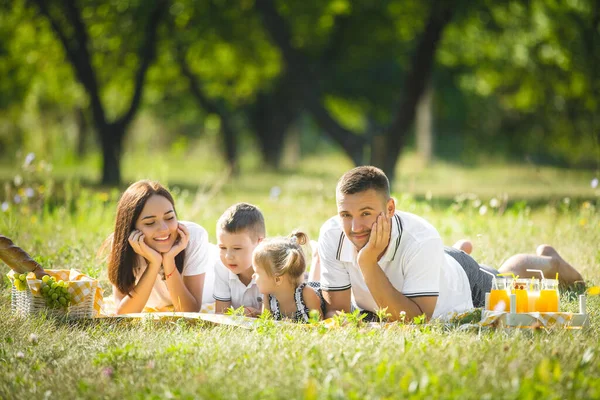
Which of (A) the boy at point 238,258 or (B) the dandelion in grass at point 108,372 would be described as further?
(A) the boy at point 238,258

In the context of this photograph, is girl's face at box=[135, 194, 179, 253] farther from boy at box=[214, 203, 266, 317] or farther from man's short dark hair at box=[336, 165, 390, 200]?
man's short dark hair at box=[336, 165, 390, 200]

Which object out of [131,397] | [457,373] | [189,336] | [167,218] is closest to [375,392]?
[457,373]

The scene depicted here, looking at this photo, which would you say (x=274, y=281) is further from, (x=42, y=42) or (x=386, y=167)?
(x=42, y=42)

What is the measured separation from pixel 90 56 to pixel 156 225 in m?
12.1

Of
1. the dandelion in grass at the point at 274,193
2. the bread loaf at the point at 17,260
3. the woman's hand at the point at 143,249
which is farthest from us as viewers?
the dandelion in grass at the point at 274,193

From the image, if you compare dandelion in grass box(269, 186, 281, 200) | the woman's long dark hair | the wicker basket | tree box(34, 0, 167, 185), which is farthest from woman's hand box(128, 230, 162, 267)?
tree box(34, 0, 167, 185)

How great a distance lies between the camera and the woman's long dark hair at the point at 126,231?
5641mm

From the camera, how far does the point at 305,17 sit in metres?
20.6

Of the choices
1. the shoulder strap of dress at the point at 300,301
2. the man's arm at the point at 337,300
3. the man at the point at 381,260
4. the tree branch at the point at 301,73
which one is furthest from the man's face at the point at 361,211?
the tree branch at the point at 301,73

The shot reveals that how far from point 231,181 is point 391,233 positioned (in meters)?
13.7

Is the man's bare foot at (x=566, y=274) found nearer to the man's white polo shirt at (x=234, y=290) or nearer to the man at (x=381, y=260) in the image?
the man at (x=381, y=260)

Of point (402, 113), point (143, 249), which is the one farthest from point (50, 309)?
point (402, 113)

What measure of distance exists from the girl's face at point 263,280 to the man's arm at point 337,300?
1.20 feet

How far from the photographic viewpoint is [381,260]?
16.4 ft
